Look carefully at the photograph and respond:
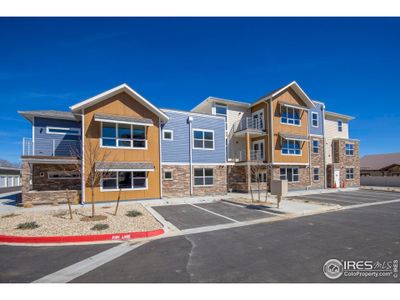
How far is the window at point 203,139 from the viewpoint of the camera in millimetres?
19750

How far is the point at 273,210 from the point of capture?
12.9m

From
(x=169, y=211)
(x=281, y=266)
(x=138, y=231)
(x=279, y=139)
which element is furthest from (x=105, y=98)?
(x=279, y=139)

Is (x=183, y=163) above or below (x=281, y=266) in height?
above

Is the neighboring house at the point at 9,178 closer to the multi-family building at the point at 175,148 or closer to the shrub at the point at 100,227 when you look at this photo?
the multi-family building at the point at 175,148

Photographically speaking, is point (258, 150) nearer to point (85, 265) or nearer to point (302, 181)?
point (302, 181)

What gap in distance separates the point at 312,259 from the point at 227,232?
11.4 feet

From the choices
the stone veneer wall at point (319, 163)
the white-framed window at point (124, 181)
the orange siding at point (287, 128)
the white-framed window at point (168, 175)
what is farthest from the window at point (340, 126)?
the white-framed window at point (124, 181)

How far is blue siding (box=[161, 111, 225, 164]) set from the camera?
1852 centimetres

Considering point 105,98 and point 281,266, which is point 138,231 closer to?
point 281,266

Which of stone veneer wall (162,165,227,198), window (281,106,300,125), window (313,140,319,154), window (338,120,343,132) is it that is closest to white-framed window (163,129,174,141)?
stone veneer wall (162,165,227,198)

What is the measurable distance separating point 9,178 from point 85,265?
145 feet

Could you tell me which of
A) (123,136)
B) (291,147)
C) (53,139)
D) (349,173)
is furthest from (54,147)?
(349,173)

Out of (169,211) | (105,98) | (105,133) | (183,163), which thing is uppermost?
(105,98)

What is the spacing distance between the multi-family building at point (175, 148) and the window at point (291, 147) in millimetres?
109
